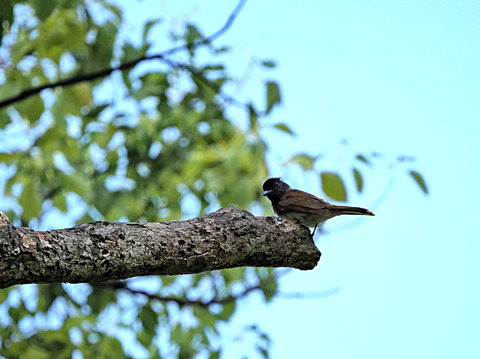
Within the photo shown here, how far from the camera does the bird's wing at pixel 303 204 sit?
151 inches

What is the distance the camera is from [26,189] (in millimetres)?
5102

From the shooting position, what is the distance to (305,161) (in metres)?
4.48

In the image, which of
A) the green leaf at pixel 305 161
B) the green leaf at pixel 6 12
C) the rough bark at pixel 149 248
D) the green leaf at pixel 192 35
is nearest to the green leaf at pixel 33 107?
the green leaf at pixel 6 12

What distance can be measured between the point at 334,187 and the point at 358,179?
245 millimetres

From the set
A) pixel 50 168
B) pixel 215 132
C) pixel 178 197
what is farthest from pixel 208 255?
pixel 215 132

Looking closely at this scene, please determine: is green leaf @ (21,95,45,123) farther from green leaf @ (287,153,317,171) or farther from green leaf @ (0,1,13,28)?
green leaf @ (287,153,317,171)

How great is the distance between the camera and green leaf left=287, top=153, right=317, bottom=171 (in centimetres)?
444

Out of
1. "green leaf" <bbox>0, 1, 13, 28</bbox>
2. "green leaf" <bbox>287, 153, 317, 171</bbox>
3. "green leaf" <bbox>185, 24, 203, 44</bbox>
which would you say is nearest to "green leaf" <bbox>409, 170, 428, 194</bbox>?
"green leaf" <bbox>287, 153, 317, 171</bbox>

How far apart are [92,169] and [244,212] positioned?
392cm

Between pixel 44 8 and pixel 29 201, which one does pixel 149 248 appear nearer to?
pixel 44 8

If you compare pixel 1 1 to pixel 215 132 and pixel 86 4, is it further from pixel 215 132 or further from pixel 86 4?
pixel 215 132

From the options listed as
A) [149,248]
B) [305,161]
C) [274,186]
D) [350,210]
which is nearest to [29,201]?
A: [274,186]

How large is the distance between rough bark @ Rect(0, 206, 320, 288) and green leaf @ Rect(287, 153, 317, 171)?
4.69 feet

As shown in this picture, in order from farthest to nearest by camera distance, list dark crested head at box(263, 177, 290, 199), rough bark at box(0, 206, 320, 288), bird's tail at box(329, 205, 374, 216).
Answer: dark crested head at box(263, 177, 290, 199) < bird's tail at box(329, 205, 374, 216) < rough bark at box(0, 206, 320, 288)
